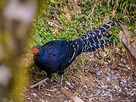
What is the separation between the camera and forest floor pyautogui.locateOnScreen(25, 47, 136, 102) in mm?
5414

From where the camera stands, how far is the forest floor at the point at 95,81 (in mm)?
5414

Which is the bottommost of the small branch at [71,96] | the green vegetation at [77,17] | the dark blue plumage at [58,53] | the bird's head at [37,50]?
the small branch at [71,96]

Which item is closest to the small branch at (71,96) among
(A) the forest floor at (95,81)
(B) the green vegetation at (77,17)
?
(A) the forest floor at (95,81)

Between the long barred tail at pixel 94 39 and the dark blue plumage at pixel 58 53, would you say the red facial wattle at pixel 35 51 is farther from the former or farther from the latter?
the long barred tail at pixel 94 39

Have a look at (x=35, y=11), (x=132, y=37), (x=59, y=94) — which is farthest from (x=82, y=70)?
(x=35, y=11)

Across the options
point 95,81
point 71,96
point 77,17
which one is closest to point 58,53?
point 71,96

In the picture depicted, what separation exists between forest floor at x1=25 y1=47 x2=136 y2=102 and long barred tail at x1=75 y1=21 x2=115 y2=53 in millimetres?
276

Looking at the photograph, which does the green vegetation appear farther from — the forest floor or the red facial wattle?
the red facial wattle

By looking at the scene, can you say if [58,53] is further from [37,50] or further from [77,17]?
[77,17]

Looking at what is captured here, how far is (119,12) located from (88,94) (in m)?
2.65

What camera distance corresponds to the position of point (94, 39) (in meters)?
6.57

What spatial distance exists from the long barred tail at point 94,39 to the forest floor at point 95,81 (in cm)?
28

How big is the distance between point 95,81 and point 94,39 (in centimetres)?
79

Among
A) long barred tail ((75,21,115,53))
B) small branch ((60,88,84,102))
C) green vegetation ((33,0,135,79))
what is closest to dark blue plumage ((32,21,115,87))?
long barred tail ((75,21,115,53))
